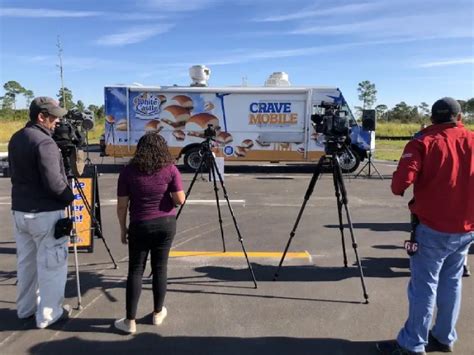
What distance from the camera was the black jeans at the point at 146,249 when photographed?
365 centimetres

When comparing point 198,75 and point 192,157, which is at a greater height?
point 198,75

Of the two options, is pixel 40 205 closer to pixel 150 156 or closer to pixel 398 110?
pixel 150 156

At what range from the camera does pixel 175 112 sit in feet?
49.7

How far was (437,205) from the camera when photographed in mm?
3191

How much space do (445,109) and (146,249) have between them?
2519 mm

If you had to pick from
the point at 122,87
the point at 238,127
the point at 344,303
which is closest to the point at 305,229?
the point at 344,303

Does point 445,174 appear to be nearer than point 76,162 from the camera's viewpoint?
Yes

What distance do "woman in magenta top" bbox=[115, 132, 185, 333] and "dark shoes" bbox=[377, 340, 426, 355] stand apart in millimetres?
1857

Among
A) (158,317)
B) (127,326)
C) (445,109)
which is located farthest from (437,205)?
(127,326)

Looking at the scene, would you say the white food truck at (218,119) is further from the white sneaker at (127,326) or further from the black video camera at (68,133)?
the white sneaker at (127,326)

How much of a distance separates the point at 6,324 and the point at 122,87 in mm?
12009

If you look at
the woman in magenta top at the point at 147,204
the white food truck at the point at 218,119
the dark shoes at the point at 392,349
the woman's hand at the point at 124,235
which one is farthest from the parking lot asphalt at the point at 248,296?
the white food truck at the point at 218,119

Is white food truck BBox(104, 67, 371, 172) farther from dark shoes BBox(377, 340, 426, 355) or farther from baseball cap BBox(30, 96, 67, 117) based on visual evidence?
dark shoes BBox(377, 340, 426, 355)

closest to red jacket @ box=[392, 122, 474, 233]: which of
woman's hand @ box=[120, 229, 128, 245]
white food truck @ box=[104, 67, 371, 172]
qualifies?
woman's hand @ box=[120, 229, 128, 245]
